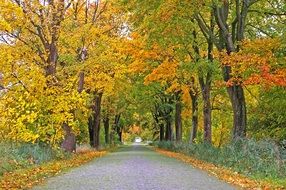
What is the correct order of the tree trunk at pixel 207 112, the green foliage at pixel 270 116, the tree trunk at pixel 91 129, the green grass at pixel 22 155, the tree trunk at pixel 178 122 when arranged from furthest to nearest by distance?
the tree trunk at pixel 91 129, the tree trunk at pixel 178 122, the tree trunk at pixel 207 112, the green foliage at pixel 270 116, the green grass at pixel 22 155

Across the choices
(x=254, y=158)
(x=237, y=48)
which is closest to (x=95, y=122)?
(x=237, y=48)

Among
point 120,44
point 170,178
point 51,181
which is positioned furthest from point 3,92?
point 120,44

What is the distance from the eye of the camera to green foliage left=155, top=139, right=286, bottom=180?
14639 millimetres

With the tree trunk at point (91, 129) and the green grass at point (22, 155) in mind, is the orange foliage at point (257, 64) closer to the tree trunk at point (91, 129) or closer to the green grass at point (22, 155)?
the green grass at point (22, 155)

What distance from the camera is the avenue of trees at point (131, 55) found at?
1861 centimetres

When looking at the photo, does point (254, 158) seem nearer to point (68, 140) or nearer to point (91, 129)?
point (68, 140)

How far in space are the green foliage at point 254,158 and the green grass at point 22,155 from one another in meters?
7.65

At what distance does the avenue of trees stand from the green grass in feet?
1.65

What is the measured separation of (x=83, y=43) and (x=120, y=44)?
5558mm

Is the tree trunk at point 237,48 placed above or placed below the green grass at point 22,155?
above

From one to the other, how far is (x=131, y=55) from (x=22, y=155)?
1616 centimetres

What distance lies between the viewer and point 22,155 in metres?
17.8

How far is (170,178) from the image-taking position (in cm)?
1416

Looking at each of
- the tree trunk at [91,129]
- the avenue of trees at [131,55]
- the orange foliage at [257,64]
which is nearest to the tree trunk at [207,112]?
the avenue of trees at [131,55]
